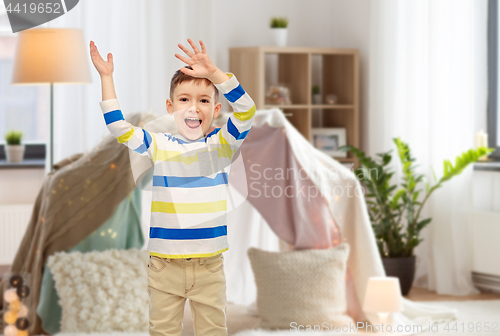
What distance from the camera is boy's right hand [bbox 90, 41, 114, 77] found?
0.92 m

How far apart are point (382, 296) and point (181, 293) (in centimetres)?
163

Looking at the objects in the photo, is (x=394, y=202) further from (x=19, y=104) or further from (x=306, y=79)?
(x=19, y=104)

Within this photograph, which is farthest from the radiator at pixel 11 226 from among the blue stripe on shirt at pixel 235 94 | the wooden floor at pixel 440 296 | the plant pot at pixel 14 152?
the blue stripe on shirt at pixel 235 94

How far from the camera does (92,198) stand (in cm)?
263

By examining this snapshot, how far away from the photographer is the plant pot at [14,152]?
385 centimetres

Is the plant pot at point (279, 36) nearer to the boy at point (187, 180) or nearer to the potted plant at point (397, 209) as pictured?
the potted plant at point (397, 209)

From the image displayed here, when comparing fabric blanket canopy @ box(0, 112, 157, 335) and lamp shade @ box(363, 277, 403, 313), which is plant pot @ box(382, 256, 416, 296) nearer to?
lamp shade @ box(363, 277, 403, 313)

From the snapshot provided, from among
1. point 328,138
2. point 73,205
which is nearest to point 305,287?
point 73,205

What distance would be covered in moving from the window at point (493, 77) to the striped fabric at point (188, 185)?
10.2ft

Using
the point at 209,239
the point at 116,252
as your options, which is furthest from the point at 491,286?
the point at 209,239

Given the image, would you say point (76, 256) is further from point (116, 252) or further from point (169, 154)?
point (169, 154)

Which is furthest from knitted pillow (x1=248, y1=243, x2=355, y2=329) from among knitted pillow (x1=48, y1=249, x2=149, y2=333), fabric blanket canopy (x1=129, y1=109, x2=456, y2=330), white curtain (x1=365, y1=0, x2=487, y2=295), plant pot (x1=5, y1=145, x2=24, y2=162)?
plant pot (x1=5, y1=145, x2=24, y2=162)

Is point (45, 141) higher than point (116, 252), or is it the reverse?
point (45, 141)

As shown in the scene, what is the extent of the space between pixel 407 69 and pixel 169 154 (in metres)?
3.11
